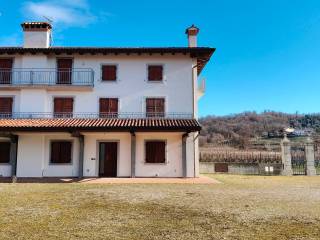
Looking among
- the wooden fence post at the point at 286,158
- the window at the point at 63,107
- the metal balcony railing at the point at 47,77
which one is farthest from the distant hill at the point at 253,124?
the window at the point at 63,107

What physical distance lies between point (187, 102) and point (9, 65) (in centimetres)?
1221

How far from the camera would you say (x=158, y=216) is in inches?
333

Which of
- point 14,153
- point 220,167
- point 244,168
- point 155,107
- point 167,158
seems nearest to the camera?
point 14,153

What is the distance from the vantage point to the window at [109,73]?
22.5m

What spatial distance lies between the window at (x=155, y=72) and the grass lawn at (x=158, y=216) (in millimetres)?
11416

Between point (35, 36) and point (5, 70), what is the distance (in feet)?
10.2

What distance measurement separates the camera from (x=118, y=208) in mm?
9539

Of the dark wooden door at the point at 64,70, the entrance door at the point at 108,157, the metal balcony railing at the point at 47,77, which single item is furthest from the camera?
the dark wooden door at the point at 64,70

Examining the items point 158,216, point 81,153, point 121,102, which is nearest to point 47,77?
point 121,102

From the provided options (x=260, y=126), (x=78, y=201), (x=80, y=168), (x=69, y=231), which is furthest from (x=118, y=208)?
(x=260, y=126)

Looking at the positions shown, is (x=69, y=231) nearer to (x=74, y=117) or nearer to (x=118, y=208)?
(x=118, y=208)

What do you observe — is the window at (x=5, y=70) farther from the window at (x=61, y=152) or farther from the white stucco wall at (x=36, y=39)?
the window at (x=61, y=152)

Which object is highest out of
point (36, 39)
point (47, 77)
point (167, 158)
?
point (36, 39)

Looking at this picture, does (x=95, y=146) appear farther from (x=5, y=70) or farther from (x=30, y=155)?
(x=5, y=70)
